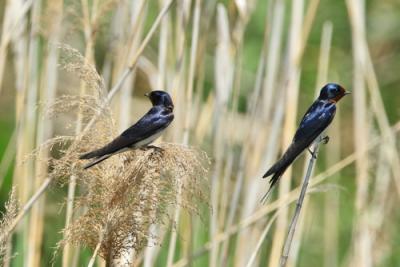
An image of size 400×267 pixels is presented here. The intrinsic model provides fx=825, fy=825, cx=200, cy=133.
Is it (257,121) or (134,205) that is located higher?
(257,121)

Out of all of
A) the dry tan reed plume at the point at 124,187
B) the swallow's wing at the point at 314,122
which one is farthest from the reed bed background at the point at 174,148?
the swallow's wing at the point at 314,122

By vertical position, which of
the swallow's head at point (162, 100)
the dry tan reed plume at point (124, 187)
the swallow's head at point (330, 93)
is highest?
the swallow's head at point (330, 93)

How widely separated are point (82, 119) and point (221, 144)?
0.68 m

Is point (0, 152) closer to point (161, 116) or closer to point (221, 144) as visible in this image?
point (221, 144)

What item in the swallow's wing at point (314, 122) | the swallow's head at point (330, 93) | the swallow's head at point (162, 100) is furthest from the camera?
the swallow's head at point (330, 93)

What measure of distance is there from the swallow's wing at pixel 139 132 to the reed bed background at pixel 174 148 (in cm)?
4

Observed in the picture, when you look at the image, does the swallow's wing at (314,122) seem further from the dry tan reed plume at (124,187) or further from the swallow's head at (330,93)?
the dry tan reed plume at (124,187)

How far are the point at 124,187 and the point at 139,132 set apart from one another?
31 centimetres

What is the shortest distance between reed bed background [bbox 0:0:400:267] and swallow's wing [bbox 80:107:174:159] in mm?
44

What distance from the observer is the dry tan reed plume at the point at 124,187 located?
1.69 meters

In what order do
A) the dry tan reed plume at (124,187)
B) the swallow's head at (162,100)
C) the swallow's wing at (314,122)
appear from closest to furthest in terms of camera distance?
the dry tan reed plume at (124,187) < the swallow's head at (162,100) < the swallow's wing at (314,122)

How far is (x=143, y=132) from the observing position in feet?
6.57

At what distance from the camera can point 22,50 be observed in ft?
8.66

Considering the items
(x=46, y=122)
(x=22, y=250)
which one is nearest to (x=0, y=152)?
(x=46, y=122)
